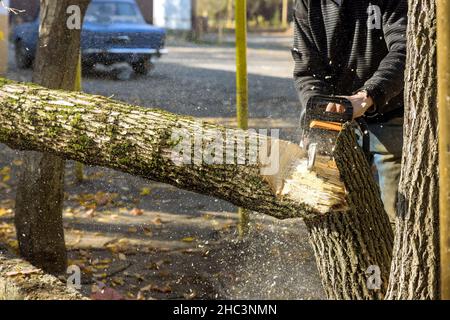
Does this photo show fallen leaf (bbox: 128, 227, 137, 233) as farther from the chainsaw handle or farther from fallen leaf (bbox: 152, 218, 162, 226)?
the chainsaw handle

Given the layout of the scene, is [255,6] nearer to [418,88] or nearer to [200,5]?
[200,5]

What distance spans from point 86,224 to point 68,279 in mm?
1286

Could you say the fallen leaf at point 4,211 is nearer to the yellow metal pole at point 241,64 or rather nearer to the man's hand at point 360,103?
the yellow metal pole at point 241,64

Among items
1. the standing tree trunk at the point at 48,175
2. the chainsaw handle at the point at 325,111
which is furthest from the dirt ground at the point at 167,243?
the chainsaw handle at the point at 325,111

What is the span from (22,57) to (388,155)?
481 inches

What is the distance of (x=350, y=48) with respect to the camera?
422 centimetres

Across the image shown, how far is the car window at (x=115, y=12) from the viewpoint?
13.5m

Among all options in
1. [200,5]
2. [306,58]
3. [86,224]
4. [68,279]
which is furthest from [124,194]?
[200,5]

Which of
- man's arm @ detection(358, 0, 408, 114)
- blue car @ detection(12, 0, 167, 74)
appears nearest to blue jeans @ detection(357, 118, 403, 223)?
man's arm @ detection(358, 0, 408, 114)

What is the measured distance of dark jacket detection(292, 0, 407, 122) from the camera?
3947 millimetres

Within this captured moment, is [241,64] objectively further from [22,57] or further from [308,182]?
[22,57]

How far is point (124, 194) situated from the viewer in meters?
7.21

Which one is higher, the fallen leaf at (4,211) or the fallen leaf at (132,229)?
the fallen leaf at (132,229)

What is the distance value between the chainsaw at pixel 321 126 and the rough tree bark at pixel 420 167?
462mm
